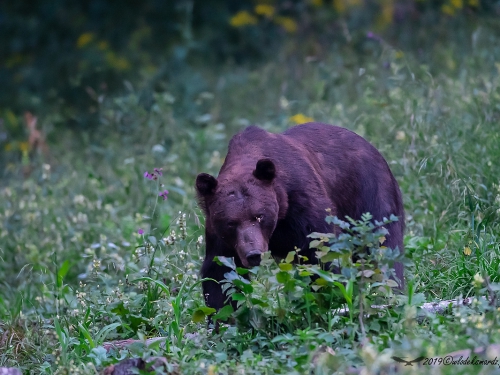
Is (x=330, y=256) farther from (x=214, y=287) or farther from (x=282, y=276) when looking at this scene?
(x=214, y=287)

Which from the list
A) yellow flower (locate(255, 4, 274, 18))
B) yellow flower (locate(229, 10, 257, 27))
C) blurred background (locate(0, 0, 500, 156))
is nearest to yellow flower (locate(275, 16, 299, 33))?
blurred background (locate(0, 0, 500, 156))

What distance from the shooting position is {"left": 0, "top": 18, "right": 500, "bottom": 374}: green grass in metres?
4.51

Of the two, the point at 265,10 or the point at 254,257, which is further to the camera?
the point at 265,10

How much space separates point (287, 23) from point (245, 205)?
9474mm

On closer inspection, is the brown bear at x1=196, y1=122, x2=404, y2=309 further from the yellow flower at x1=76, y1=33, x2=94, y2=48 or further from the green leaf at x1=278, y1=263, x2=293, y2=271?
the yellow flower at x1=76, y1=33, x2=94, y2=48

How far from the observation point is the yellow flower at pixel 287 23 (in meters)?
14.2

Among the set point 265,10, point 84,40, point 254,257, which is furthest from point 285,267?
point 84,40

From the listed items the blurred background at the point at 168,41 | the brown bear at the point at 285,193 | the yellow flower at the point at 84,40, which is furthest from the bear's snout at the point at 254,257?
the yellow flower at the point at 84,40

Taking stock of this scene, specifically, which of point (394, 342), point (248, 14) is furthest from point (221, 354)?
point (248, 14)

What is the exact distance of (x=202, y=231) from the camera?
6.64 m

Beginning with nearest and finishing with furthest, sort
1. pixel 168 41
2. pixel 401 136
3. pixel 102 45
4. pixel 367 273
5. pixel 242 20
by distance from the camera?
pixel 367 273, pixel 401 136, pixel 242 20, pixel 102 45, pixel 168 41

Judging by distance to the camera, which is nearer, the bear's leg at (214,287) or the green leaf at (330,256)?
the green leaf at (330,256)

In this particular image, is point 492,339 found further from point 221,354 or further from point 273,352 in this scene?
point 221,354

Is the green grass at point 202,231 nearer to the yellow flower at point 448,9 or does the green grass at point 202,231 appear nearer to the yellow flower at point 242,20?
the yellow flower at point 448,9
